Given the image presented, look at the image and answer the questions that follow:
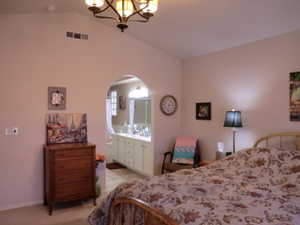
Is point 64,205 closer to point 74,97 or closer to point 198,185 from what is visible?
point 74,97

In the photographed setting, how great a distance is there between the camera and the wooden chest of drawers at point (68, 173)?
355 cm

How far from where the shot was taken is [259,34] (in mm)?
3629

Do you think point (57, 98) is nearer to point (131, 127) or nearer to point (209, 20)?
point (209, 20)

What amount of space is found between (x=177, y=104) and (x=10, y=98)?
120 inches

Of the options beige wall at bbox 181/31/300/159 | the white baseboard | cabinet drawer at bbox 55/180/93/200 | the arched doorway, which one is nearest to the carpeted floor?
the white baseboard

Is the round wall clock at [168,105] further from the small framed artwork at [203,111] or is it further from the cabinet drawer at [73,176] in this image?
the cabinet drawer at [73,176]

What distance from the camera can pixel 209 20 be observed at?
3500mm

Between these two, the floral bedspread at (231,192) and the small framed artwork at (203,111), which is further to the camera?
the small framed artwork at (203,111)

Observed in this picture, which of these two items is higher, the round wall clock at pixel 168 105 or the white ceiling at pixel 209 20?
the white ceiling at pixel 209 20

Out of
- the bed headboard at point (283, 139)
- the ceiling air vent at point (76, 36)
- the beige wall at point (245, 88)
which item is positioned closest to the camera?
the bed headboard at point (283, 139)

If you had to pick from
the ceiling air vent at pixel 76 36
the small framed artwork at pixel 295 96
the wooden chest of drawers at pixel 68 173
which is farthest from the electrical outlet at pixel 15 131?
the small framed artwork at pixel 295 96

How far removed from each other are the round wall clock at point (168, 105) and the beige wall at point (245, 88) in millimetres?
269

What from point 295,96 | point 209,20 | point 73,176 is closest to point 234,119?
point 295,96

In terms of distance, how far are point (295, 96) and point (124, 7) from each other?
8.29 ft
